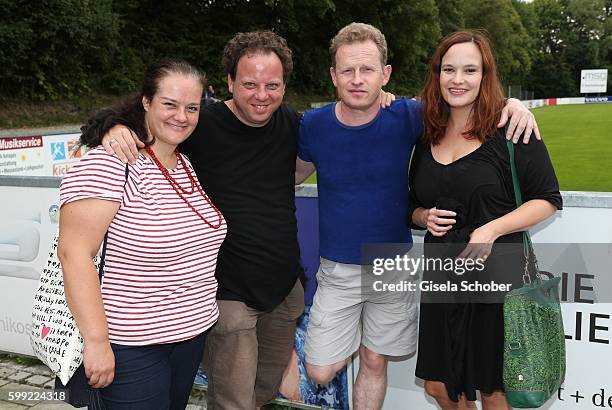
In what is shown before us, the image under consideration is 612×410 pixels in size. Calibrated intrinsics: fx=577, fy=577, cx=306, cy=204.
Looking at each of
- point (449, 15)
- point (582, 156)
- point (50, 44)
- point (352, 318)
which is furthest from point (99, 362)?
point (449, 15)

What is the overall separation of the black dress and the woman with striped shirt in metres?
1.01

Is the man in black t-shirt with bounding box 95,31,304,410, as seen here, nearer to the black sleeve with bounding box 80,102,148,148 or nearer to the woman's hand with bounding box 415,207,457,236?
the black sleeve with bounding box 80,102,148,148

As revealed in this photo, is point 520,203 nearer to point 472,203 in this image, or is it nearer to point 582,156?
point 472,203

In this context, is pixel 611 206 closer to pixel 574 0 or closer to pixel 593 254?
pixel 593 254

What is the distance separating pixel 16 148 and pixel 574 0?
9593 cm

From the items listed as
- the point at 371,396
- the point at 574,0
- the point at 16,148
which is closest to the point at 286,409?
the point at 371,396

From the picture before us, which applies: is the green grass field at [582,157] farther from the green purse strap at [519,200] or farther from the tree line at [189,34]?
the green purse strap at [519,200]

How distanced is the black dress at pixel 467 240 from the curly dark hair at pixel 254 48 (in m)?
0.85

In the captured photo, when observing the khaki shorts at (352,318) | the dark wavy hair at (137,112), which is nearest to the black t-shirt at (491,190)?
the khaki shorts at (352,318)

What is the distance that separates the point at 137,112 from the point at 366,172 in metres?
1.11

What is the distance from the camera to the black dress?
2436mm

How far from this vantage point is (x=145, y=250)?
228 centimetres

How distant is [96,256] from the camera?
230 centimetres

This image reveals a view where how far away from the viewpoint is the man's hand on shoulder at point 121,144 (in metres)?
2.28
